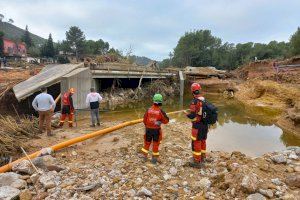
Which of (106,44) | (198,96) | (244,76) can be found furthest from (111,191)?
(106,44)

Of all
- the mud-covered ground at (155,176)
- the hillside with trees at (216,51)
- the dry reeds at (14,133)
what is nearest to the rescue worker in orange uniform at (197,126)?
the mud-covered ground at (155,176)

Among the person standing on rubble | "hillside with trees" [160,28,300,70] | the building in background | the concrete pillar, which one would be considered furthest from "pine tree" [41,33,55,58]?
the person standing on rubble

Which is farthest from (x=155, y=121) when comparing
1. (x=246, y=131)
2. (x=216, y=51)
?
(x=216, y=51)

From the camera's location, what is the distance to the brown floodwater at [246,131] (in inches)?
467

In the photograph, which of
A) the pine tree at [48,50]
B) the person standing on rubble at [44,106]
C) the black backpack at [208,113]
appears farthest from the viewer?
the pine tree at [48,50]

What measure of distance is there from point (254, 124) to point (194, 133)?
10213mm

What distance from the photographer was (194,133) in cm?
766

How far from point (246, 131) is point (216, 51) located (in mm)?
66000

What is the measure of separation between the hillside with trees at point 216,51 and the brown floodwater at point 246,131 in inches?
1420

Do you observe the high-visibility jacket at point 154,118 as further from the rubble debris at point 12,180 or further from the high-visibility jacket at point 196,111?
the rubble debris at point 12,180

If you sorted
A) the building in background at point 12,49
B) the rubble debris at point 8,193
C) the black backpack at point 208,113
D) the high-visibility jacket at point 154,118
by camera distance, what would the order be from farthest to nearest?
the building in background at point 12,49
the high-visibility jacket at point 154,118
the black backpack at point 208,113
the rubble debris at point 8,193

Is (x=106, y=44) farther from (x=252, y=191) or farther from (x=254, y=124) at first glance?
(x=252, y=191)

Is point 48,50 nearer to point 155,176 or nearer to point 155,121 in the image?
point 155,121

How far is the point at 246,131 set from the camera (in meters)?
15.0
